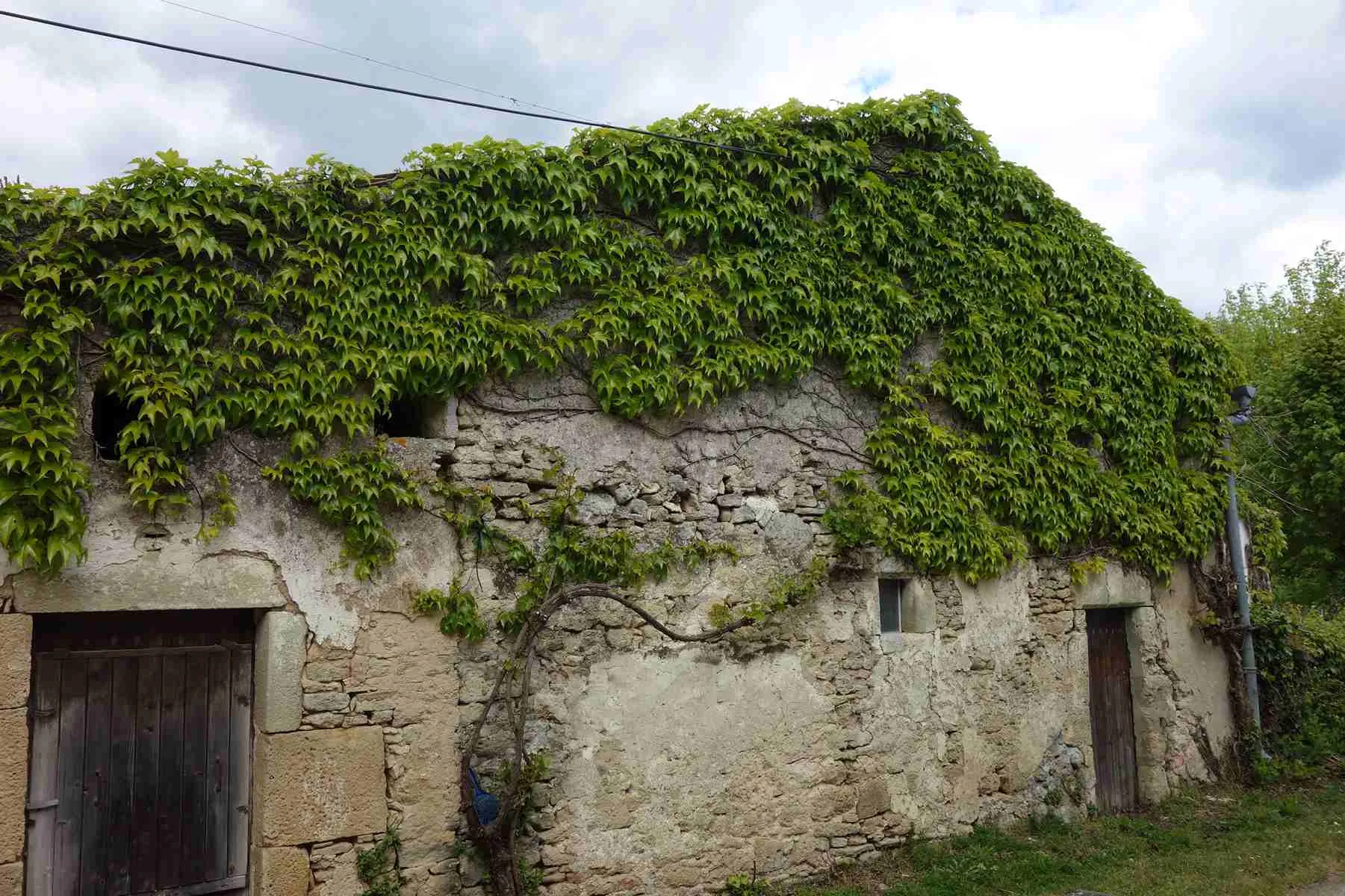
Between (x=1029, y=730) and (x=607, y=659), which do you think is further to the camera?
(x=1029, y=730)

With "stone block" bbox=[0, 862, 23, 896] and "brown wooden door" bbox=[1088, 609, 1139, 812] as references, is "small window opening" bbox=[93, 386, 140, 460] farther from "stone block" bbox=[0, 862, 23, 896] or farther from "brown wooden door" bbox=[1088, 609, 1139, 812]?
"brown wooden door" bbox=[1088, 609, 1139, 812]

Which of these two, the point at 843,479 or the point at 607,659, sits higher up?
the point at 843,479

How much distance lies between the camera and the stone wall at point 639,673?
177 inches

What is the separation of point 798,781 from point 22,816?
422 cm

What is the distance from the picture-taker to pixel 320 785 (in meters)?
4.56

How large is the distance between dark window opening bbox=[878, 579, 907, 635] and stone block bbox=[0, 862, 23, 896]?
16.7ft

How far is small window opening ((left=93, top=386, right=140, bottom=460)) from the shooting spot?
14.3 ft

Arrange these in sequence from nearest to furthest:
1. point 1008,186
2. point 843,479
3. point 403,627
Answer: point 403,627 < point 843,479 < point 1008,186

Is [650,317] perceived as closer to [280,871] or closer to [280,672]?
[280,672]

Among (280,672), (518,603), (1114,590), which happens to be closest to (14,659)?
(280,672)

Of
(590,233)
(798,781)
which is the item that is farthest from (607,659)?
(590,233)

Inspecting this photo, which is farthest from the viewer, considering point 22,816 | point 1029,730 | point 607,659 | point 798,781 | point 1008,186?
point 1008,186

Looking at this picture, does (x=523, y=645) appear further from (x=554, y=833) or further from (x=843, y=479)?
(x=843, y=479)

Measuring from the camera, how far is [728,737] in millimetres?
5738
